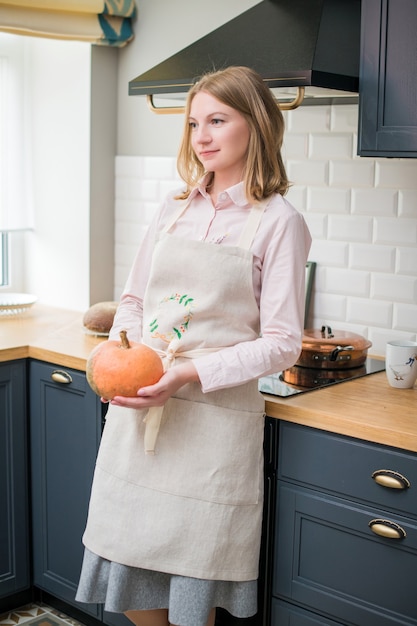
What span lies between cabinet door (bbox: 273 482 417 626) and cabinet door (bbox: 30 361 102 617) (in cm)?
70

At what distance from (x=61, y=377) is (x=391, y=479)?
112cm

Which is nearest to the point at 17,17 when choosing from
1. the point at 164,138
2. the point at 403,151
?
the point at 164,138

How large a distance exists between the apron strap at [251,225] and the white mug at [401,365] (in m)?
0.56

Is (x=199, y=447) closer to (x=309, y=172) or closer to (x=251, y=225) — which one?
(x=251, y=225)

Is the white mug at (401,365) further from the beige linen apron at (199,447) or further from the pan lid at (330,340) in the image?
the beige linen apron at (199,447)

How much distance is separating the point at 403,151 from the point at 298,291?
1.72 ft

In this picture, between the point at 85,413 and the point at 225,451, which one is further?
the point at 85,413

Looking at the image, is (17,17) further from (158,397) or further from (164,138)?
(158,397)

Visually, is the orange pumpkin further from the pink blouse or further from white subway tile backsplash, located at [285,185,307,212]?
white subway tile backsplash, located at [285,185,307,212]

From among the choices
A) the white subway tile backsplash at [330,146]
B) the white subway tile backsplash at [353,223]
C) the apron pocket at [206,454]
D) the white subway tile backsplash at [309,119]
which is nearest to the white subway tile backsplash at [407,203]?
the white subway tile backsplash at [353,223]

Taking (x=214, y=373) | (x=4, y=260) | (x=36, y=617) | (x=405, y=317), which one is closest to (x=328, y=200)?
(x=405, y=317)

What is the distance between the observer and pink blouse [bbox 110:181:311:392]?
2.02 m

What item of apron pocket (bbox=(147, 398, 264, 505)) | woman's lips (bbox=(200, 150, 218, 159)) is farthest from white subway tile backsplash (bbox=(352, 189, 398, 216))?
apron pocket (bbox=(147, 398, 264, 505))

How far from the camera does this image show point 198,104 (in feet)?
6.98
